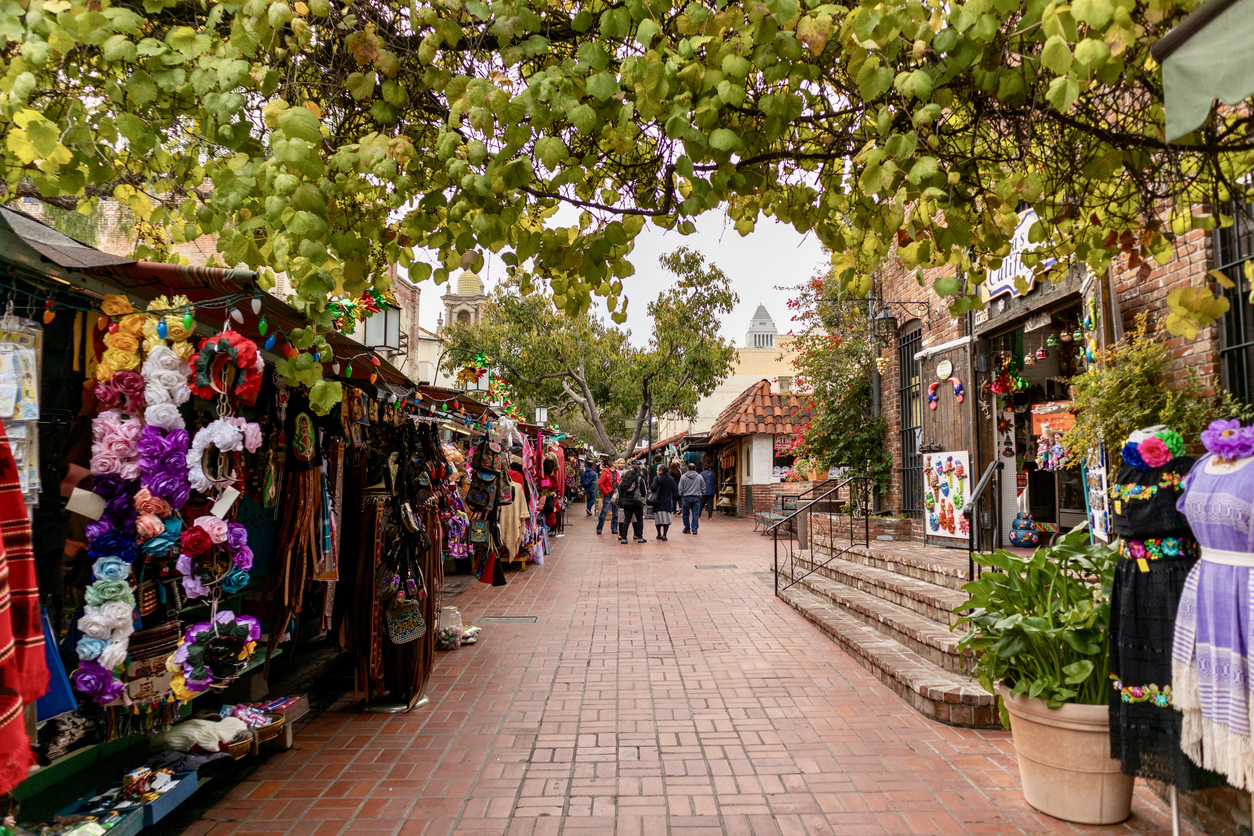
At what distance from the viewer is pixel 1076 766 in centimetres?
339

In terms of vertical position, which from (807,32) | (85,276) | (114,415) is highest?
(807,32)

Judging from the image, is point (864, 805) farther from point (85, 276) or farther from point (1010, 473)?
point (1010, 473)

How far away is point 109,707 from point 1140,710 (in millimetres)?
4330

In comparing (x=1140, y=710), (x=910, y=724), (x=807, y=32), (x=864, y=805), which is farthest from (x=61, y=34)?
(x=910, y=724)

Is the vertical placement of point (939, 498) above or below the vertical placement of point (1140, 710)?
above

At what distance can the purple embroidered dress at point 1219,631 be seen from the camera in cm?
267

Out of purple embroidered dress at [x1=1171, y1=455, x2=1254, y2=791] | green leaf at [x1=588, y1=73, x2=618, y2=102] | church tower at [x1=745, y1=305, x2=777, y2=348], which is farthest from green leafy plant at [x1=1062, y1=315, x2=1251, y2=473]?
church tower at [x1=745, y1=305, x2=777, y2=348]

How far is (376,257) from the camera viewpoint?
131 inches

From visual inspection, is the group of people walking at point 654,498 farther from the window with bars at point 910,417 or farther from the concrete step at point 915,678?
the concrete step at point 915,678

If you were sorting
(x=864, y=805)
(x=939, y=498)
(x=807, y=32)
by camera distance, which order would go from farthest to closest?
(x=939, y=498) < (x=864, y=805) < (x=807, y=32)

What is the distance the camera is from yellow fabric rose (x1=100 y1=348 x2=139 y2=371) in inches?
121

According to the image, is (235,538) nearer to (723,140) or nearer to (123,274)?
(123,274)

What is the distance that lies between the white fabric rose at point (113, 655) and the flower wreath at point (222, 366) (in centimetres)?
108

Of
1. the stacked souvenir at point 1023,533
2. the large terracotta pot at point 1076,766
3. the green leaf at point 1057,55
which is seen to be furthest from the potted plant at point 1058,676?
the stacked souvenir at point 1023,533
